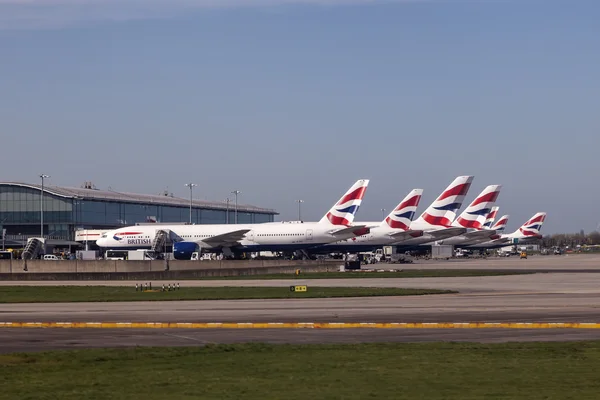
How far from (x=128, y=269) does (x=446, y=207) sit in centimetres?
4420

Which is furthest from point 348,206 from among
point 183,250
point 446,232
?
point 183,250

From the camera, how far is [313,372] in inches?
688

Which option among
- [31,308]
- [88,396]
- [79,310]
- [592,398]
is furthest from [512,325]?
[31,308]

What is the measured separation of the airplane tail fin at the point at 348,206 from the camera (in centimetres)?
10594

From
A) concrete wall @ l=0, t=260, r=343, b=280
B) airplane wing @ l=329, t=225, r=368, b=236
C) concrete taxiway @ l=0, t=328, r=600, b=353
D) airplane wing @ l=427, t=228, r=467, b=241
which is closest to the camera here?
concrete taxiway @ l=0, t=328, r=600, b=353

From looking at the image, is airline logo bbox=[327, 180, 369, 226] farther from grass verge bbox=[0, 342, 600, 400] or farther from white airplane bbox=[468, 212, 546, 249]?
grass verge bbox=[0, 342, 600, 400]

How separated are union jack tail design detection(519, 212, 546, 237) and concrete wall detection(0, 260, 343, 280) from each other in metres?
86.7

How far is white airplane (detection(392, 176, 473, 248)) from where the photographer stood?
106 meters

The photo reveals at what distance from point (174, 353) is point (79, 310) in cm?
1751

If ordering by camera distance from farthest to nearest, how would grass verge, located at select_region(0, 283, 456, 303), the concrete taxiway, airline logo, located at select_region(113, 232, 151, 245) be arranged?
airline logo, located at select_region(113, 232, 151, 245)
grass verge, located at select_region(0, 283, 456, 303)
the concrete taxiway

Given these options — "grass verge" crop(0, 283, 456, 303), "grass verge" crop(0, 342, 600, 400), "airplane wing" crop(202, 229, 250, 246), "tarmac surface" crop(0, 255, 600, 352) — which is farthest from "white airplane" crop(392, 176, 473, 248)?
"grass verge" crop(0, 342, 600, 400)

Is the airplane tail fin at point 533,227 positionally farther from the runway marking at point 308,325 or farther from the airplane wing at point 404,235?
the runway marking at point 308,325

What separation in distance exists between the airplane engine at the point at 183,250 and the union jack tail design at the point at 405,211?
23746 mm

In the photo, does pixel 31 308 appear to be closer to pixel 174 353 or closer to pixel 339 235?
pixel 174 353
